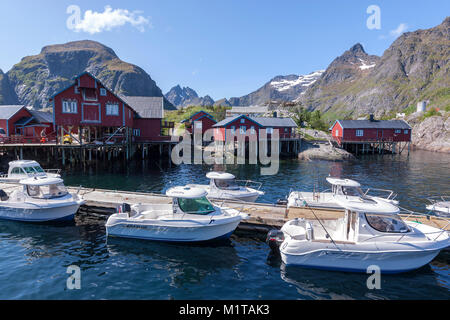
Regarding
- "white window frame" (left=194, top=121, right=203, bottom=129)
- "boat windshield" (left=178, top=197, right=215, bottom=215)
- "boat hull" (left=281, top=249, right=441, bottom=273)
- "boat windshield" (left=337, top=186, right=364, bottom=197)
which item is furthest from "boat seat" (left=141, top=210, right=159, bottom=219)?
"white window frame" (left=194, top=121, right=203, bottom=129)

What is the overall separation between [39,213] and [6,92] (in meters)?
212

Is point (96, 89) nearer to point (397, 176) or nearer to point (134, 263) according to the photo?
point (134, 263)

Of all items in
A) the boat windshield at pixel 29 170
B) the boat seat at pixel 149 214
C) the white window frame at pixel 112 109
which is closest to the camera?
the boat seat at pixel 149 214

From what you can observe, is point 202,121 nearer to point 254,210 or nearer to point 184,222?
point 254,210

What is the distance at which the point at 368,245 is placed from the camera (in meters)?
10.5

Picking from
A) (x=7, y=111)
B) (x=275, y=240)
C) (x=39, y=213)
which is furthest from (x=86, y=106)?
(x=275, y=240)

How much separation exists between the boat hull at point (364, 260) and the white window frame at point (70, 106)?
34.9 metres

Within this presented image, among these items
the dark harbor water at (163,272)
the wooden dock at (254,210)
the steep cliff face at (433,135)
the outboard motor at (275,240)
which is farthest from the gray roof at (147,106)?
the steep cliff face at (433,135)

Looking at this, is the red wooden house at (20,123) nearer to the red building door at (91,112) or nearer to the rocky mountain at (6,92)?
the red building door at (91,112)

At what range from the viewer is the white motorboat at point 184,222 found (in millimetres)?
13078

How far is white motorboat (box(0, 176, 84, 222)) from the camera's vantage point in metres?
15.5

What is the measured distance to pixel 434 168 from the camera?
4050 centimetres

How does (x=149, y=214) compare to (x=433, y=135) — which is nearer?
(x=149, y=214)
